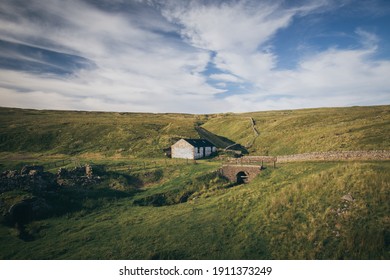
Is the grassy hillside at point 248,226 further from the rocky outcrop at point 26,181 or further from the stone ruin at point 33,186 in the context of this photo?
the rocky outcrop at point 26,181

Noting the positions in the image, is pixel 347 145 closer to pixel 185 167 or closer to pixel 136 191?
pixel 185 167

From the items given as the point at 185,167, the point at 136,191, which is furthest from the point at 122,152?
the point at 136,191

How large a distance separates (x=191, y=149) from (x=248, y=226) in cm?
3860

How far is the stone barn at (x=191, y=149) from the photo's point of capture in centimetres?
6125

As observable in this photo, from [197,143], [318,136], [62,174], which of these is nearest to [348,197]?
[62,174]

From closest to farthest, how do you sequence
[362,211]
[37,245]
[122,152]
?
[362,211] → [37,245] → [122,152]

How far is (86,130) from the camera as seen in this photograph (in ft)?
297

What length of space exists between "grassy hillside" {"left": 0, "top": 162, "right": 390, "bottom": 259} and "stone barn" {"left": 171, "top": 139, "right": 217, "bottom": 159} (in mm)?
27919

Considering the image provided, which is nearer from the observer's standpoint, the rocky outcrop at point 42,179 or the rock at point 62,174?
the rocky outcrop at point 42,179

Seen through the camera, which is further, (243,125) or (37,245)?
(243,125)

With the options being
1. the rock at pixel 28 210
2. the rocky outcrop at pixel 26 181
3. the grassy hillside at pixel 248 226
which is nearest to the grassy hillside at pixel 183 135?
the grassy hillside at pixel 248 226

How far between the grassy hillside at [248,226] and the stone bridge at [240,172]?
6011mm

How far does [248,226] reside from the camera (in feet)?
76.7
